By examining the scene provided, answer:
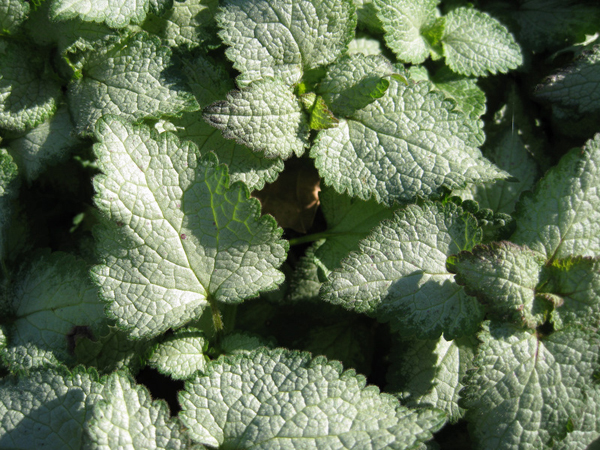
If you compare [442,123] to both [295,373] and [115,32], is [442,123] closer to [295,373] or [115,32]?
[295,373]

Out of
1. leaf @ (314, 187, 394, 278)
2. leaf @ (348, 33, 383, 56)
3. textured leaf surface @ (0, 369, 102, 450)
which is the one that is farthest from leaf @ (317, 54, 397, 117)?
textured leaf surface @ (0, 369, 102, 450)

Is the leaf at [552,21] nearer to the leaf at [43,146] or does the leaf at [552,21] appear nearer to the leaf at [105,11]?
the leaf at [105,11]

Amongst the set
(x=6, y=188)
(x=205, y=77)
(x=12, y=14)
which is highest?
(x=12, y=14)

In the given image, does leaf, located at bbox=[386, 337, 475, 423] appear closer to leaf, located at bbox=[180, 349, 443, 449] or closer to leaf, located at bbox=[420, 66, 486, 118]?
leaf, located at bbox=[180, 349, 443, 449]

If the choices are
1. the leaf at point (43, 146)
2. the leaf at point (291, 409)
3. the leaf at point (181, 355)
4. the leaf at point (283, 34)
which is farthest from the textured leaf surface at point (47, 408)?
the leaf at point (283, 34)

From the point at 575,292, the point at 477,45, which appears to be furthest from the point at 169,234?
the point at 477,45

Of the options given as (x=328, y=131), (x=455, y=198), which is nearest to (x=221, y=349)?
(x=328, y=131)

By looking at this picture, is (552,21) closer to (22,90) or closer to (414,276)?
(414,276)
